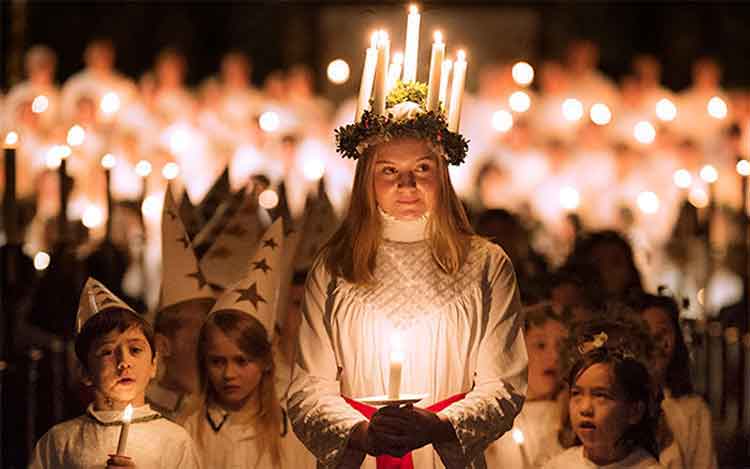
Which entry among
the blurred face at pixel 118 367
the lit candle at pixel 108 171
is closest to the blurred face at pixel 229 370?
the blurred face at pixel 118 367

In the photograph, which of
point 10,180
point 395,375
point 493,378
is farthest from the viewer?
point 10,180

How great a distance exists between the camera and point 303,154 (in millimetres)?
27422

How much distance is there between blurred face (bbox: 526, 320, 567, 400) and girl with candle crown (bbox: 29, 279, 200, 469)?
190cm

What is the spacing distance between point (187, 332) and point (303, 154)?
1647 cm

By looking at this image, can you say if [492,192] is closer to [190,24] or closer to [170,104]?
[170,104]

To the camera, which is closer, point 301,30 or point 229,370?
point 229,370

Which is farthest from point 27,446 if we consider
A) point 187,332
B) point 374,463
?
point 374,463

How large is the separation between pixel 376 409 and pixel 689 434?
90.5 inches

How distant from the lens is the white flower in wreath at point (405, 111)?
9.27 meters

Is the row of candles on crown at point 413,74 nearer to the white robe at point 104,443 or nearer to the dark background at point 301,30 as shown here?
the white robe at point 104,443

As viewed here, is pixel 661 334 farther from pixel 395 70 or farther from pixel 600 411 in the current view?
pixel 395 70

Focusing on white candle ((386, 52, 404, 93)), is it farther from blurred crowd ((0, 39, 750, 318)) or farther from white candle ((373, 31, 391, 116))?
blurred crowd ((0, 39, 750, 318))

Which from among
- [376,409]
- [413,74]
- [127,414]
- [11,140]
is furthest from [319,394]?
[11,140]

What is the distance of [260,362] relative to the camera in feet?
34.8
